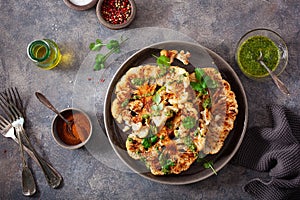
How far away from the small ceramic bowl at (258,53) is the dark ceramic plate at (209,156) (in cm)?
15

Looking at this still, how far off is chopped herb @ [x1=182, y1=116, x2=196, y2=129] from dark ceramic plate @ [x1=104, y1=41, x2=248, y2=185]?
0.94 feet

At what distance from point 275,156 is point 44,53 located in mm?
1768

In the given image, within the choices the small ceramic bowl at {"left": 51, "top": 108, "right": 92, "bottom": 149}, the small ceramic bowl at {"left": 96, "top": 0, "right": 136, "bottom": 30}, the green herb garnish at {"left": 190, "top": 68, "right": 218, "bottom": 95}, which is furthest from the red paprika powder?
the green herb garnish at {"left": 190, "top": 68, "right": 218, "bottom": 95}

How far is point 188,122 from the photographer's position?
2643mm

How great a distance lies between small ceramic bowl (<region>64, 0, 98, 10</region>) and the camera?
2.90 m

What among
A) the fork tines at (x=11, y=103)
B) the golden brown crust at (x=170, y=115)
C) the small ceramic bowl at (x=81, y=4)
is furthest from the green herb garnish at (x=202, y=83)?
the fork tines at (x=11, y=103)

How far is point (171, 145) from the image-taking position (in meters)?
2.69

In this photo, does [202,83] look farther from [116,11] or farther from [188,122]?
[116,11]

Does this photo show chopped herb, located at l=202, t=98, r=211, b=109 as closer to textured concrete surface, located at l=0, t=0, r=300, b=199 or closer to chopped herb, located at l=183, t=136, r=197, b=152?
chopped herb, located at l=183, t=136, r=197, b=152

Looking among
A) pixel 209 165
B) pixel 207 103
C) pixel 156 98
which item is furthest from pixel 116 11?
pixel 209 165

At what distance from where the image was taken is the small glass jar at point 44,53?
9.37ft

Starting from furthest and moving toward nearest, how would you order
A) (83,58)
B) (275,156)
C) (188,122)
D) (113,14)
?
1. (83,58)
2. (113,14)
3. (275,156)
4. (188,122)

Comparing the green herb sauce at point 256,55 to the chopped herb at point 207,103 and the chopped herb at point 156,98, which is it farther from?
the chopped herb at point 156,98

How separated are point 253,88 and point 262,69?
168mm
